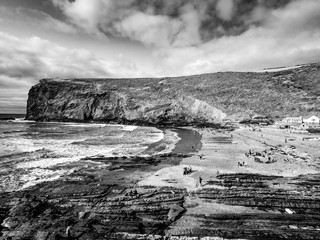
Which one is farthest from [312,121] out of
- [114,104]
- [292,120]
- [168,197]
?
[114,104]

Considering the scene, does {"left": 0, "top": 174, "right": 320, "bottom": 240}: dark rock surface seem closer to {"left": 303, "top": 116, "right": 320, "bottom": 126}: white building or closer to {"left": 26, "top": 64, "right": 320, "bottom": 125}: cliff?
{"left": 303, "top": 116, "right": 320, "bottom": 126}: white building

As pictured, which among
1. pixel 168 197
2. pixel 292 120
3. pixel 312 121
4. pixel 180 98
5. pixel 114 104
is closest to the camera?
pixel 168 197

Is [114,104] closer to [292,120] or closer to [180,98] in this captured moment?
[180,98]

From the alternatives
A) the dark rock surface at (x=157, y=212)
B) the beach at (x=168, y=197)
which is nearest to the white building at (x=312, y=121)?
the beach at (x=168, y=197)

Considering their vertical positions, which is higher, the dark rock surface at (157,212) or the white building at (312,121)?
the white building at (312,121)

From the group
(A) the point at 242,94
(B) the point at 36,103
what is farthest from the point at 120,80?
(A) the point at 242,94

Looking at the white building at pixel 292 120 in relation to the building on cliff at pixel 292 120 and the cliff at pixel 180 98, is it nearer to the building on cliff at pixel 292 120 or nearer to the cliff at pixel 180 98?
the building on cliff at pixel 292 120

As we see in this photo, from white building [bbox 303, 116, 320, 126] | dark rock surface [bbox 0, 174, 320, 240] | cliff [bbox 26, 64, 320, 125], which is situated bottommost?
dark rock surface [bbox 0, 174, 320, 240]

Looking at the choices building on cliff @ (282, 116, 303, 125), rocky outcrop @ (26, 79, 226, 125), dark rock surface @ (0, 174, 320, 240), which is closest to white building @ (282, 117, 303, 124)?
building on cliff @ (282, 116, 303, 125)
